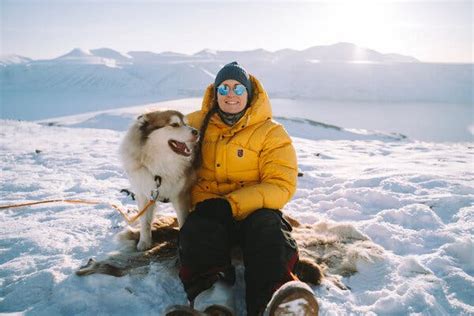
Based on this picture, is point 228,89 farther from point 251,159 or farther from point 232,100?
point 251,159

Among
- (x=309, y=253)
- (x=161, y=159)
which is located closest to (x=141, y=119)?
(x=161, y=159)

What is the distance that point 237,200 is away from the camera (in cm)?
252

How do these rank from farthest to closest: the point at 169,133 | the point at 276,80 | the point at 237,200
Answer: the point at 276,80 < the point at 169,133 < the point at 237,200

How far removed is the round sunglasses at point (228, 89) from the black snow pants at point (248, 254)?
95cm

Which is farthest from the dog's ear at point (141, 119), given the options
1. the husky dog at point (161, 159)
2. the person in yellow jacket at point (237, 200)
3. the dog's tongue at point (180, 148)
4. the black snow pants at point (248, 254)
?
the black snow pants at point (248, 254)

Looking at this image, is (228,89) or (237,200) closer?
(237,200)

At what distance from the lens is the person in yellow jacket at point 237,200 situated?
7.05 feet

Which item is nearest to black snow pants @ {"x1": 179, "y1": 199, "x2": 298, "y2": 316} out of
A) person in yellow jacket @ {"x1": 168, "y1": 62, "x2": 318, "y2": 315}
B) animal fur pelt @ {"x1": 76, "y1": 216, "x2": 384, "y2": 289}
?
person in yellow jacket @ {"x1": 168, "y1": 62, "x2": 318, "y2": 315}

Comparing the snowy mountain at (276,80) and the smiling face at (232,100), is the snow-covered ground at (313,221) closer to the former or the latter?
the smiling face at (232,100)

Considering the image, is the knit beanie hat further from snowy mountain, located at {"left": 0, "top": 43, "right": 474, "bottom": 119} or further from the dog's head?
snowy mountain, located at {"left": 0, "top": 43, "right": 474, "bottom": 119}

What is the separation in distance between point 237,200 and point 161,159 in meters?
0.76

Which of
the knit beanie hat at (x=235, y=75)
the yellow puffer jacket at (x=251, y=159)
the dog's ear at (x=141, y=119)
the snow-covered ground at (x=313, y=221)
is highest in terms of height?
the knit beanie hat at (x=235, y=75)

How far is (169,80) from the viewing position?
35500 mm

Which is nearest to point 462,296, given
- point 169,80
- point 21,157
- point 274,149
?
point 274,149
